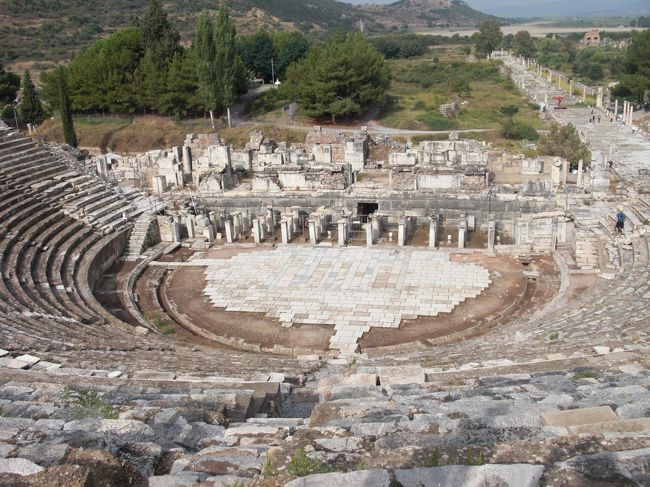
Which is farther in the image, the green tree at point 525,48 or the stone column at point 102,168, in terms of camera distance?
the green tree at point 525,48

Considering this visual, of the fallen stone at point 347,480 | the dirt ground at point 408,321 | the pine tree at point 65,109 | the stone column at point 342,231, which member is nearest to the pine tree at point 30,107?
the pine tree at point 65,109

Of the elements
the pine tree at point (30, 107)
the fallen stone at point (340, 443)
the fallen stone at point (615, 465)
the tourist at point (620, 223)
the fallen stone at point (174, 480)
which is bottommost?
the tourist at point (620, 223)

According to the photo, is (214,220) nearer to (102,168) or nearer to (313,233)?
(313,233)

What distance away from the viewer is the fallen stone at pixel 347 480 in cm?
475

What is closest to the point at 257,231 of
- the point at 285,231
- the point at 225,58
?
the point at 285,231

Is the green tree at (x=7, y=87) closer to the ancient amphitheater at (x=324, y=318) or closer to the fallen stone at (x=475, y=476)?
the ancient amphitheater at (x=324, y=318)

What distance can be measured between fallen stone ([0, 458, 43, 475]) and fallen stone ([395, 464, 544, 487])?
304cm

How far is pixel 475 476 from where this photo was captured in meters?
4.69

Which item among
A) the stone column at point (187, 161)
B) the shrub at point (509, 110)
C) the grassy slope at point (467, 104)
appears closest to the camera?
the stone column at point (187, 161)

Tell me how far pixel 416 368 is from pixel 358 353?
6419 mm

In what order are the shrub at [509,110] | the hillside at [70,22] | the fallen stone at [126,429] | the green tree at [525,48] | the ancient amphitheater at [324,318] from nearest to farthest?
the ancient amphitheater at [324,318]
the fallen stone at [126,429]
the shrub at [509,110]
the hillside at [70,22]
the green tree at [525,48]

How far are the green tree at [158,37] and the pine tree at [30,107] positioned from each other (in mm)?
9957

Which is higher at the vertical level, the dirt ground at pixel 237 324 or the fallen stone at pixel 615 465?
the fallen stone at pixel 615 465

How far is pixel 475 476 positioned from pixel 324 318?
14.2m
